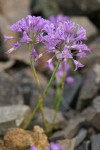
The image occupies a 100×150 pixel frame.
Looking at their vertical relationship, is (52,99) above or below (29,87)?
below

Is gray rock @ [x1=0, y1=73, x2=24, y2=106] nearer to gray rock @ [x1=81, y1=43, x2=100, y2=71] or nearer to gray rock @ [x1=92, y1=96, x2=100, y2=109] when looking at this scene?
gray rock @ [x1=92, y1=96, x2=100, y2=109]

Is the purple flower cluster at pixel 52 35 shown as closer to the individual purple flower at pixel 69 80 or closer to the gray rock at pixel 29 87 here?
the gray rock at pixel 29 87

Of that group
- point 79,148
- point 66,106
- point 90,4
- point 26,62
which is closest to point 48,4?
point 90,4

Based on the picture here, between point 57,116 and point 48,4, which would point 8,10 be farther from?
point 57,116

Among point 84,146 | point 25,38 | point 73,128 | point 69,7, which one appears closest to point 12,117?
point 73,128

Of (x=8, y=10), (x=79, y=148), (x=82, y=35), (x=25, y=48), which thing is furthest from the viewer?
(x=8, y=10)

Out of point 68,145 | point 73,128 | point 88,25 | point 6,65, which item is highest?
point 88,25

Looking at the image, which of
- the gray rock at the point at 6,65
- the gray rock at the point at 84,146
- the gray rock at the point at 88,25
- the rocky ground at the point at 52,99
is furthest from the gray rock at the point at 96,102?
the gray rock at the point at 88,25

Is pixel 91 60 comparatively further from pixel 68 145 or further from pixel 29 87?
pixel 68 145
